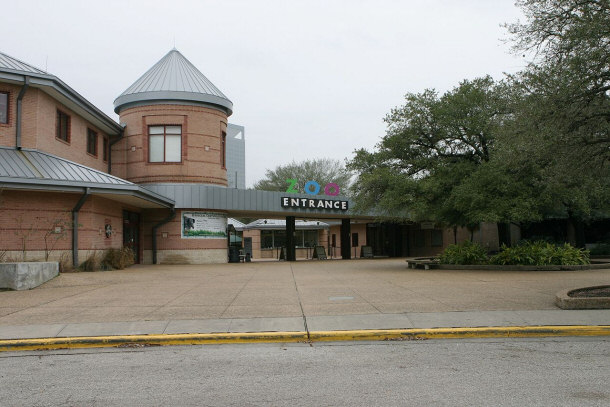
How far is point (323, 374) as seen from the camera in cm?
631

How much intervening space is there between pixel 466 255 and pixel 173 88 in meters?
17.0

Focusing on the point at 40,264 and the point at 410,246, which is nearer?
the point at 40,264

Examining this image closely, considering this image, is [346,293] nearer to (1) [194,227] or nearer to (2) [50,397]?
(2) [50,397]

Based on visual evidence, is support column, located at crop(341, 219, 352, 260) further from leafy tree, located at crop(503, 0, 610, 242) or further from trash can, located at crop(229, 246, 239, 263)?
leafy tree, located at crop(503, 0, 610, 242)

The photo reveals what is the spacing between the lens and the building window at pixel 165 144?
93.0ft

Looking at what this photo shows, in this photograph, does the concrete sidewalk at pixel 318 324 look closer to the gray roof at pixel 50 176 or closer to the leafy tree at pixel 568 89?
the leafy tree at pixel 568 89

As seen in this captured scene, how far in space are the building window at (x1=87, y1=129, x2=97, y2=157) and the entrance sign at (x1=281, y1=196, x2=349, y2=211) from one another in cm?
1069

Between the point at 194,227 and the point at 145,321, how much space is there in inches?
Result: 767

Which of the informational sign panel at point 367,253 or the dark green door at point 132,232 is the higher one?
the dark green door at point 132,232

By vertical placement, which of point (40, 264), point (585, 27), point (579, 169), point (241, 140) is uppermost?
point (241, 140)

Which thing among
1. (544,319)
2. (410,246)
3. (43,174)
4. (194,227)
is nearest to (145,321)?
(544,319)

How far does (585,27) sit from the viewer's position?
10.5 meters

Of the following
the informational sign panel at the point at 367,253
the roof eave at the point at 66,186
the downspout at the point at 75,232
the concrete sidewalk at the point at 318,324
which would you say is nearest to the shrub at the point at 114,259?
the downspout at the point at 75,232

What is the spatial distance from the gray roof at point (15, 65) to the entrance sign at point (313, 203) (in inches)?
598
